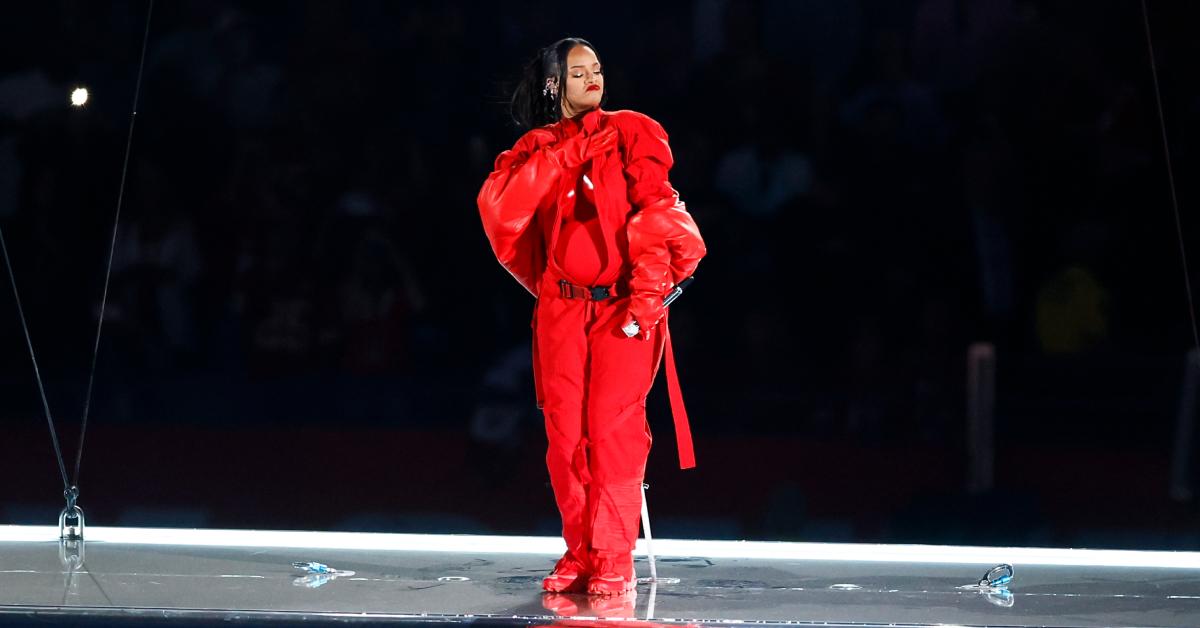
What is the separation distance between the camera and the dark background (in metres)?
3.79

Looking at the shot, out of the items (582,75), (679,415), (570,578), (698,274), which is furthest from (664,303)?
(698,274)

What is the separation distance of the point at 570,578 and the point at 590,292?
2.03ft

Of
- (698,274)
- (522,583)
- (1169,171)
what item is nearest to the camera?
(522,583)

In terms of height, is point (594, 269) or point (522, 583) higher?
point (594, 269)

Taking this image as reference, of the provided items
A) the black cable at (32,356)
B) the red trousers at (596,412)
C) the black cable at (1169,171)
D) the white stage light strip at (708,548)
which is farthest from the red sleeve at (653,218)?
the black cable at (32,356)

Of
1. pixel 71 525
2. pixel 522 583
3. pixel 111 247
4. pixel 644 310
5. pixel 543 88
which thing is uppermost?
pixel 543 88

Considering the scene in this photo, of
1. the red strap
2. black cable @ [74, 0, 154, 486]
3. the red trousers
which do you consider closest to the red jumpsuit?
the red trousers

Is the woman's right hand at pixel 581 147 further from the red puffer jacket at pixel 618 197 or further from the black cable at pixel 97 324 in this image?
the black cable at pixel 97 324

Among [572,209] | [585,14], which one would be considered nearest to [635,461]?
[572,209]

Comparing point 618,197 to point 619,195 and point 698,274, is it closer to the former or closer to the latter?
point 619,195

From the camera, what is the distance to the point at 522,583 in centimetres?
322

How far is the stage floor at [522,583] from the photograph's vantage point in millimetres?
2811

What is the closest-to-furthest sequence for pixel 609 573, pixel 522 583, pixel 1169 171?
1. pixel 609 573
2. pixel 522 583
3. pixel 1169 171

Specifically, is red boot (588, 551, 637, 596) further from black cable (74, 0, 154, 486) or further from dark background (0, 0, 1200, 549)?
black cable (74, 0, 154, 486)
